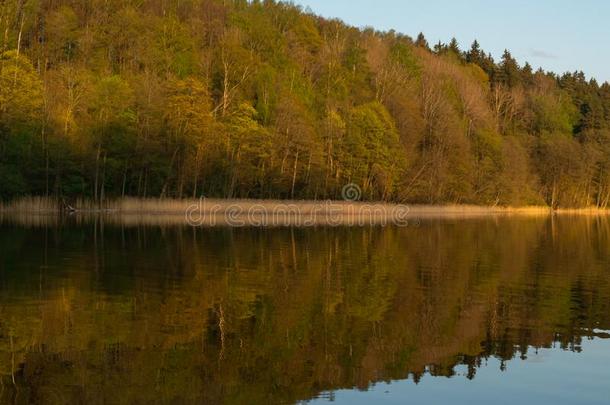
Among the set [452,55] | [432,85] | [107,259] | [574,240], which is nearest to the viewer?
[107,259]

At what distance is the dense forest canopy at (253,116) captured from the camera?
59.6 metres

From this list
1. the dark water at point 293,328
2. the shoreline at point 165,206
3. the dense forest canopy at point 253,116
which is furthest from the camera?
the dense forest canopy at point 253,116

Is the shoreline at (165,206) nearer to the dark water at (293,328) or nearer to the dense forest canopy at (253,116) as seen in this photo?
the dense forest canopy at (253,116)

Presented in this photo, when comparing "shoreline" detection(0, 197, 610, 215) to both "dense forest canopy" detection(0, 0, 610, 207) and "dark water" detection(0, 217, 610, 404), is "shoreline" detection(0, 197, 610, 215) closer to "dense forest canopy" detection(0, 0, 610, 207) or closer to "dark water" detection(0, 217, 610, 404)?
"dense forest canopy" detection(0, 0, 610, 207)

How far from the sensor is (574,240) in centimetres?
4416

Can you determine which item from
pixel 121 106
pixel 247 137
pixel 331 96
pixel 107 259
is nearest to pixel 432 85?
pixel 331 96

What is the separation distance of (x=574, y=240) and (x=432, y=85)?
59.2 metres

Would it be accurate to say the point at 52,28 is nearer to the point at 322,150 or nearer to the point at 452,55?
the point at 322,150

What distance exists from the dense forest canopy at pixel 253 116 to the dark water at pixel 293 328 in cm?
3258

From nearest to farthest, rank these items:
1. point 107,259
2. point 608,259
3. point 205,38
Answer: point 107,259 < point 608,259 < point 205,38

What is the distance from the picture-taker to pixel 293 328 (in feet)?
47.9

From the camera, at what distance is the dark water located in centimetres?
1062

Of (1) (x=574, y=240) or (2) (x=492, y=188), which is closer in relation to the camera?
(1) (x=574, y=240)

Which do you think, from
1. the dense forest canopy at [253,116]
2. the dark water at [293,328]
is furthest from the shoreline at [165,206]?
the dark water at [293,328]
